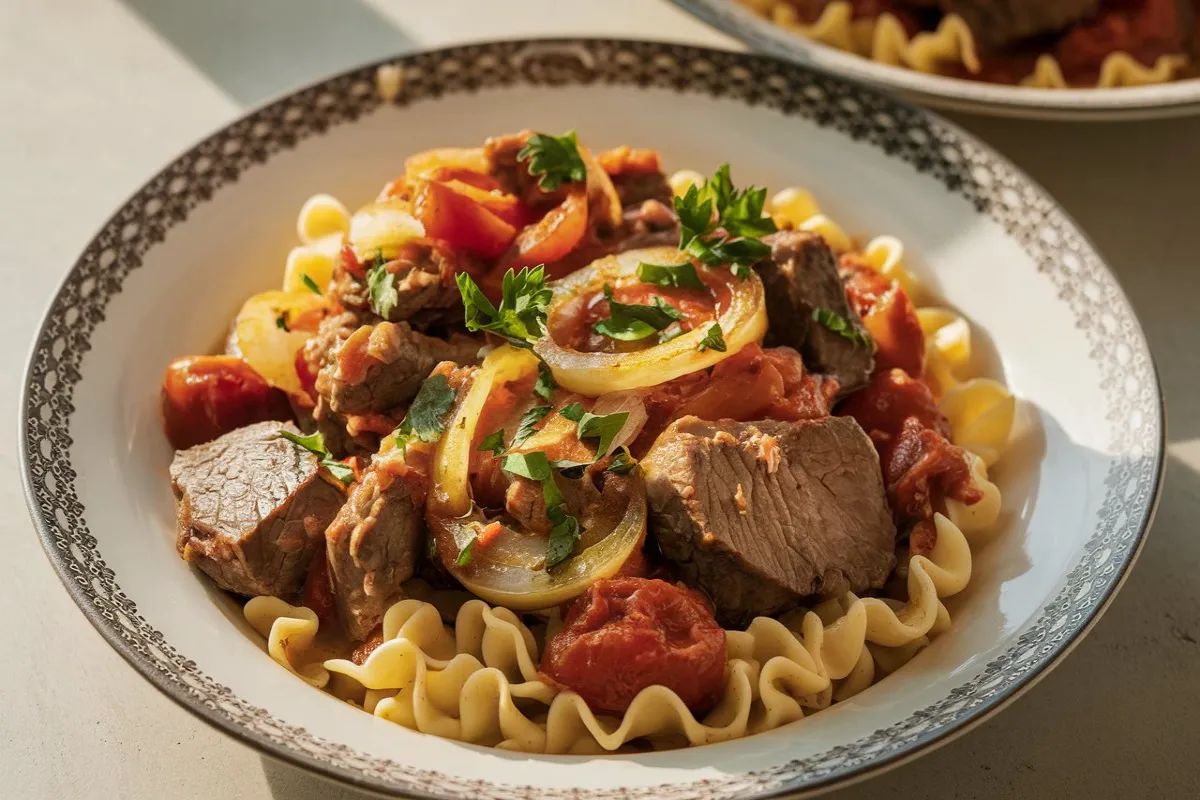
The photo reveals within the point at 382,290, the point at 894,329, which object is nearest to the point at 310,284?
the point at 382,290

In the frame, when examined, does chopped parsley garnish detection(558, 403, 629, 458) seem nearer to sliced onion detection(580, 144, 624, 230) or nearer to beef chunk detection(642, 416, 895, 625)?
beef chunk detection(642, 416, 895, 625)

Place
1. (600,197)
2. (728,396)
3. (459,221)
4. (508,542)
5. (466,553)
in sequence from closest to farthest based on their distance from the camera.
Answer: (466,553) → (508,542) → (728,396) → (459,221) → (600,197)

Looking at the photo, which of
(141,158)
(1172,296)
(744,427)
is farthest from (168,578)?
(1172,296)

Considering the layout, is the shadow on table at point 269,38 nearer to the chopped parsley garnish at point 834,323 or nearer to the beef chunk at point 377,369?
the beef chunk at point 377,369

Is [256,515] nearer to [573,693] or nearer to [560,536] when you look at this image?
[560,536]

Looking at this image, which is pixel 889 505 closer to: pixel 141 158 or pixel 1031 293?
pixel 1031 293

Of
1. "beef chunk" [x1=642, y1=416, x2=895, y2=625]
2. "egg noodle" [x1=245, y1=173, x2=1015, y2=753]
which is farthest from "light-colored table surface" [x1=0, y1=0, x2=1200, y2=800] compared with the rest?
"beef chunk" [x1=642, y1=416, x2=895, y2=625]
